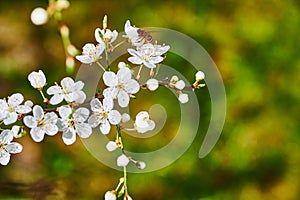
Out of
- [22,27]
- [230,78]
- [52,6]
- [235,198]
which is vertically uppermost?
[22,27]

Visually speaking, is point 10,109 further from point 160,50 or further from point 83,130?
point 160,50

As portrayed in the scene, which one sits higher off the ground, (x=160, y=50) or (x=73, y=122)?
(x=160, y=50)

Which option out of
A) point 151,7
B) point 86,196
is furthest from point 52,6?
point 151,7

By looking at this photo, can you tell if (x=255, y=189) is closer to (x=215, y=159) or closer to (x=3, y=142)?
(x=215, y=159)

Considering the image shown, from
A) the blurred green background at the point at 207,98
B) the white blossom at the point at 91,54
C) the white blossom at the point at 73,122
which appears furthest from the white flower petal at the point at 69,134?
the blurred green background at the point at 207,98

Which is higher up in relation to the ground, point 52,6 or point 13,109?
point 52,6

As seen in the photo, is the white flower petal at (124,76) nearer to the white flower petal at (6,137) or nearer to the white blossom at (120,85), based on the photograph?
the white blossom at (120,85)

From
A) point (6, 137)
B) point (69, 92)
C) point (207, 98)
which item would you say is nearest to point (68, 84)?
point (69, 92)
